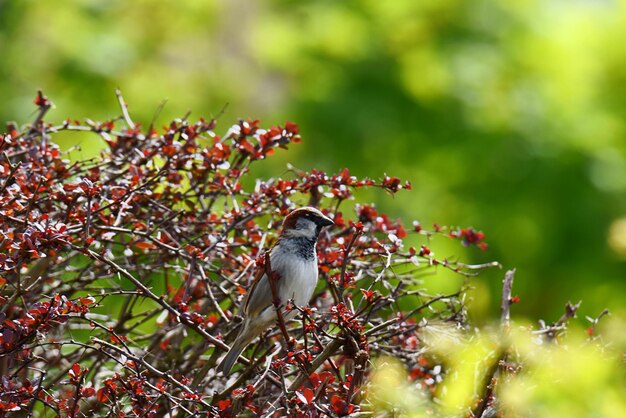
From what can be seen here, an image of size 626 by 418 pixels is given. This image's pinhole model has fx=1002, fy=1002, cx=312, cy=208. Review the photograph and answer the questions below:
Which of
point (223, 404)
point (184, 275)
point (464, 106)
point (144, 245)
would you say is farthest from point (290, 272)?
point (464, 106)

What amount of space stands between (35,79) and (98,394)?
10.4 meters

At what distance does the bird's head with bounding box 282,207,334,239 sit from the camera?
3.53 metres

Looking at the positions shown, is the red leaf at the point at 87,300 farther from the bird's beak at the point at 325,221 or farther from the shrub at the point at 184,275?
the bird's beak at the point at 325,221

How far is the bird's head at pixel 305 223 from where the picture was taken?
353cm

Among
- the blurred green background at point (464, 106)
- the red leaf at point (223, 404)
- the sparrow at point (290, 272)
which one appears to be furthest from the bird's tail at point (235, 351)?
the blurred green background at point (464, 106)

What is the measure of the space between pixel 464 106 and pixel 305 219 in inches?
258

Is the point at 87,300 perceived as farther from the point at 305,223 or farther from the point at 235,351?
the point at 305,223

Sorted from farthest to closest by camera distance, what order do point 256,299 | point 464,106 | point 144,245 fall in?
point 464,106 → point 256,299 → point 144,245

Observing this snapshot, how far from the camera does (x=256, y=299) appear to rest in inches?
133

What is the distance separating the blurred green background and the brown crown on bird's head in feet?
15.4

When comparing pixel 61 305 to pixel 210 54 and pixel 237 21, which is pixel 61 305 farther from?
pixel 237 21

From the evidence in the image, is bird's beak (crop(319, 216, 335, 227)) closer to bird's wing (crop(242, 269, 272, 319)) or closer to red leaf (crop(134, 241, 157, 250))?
bird's wing (crop(242, 269, 272, 319))

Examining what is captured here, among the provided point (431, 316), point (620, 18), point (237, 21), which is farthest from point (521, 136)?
point (237, 21)

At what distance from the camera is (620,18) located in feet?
30.5
